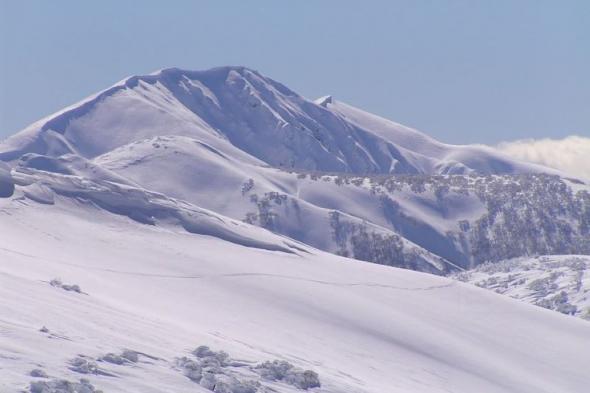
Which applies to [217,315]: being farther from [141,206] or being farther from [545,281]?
[545,281]

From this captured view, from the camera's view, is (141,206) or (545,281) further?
(545,281)

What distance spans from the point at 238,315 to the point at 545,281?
55481 millimetres

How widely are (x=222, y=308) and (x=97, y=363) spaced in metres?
22.1

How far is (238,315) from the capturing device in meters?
49.6

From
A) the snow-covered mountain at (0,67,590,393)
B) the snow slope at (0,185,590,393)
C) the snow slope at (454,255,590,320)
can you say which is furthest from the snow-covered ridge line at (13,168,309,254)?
the snow slope at (454,255,590,320)

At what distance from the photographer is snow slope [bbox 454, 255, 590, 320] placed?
294 ft

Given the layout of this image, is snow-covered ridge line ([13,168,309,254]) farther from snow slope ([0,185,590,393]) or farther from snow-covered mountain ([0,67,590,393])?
snow slope ([0,185,590,393])

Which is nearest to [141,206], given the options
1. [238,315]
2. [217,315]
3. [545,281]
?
[238,315]

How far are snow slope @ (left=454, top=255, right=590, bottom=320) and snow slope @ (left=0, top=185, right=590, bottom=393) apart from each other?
22.3 metres

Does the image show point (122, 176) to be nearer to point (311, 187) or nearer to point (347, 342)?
point (311, 187)

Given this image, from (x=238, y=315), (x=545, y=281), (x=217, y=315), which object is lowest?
(x=217, y=315)

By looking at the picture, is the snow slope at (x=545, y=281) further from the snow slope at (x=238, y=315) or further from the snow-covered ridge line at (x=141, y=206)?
the snow-covered ridge line at (x=141, y=206)

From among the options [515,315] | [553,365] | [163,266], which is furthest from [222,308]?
[515,315]

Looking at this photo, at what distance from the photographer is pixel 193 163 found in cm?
18938
